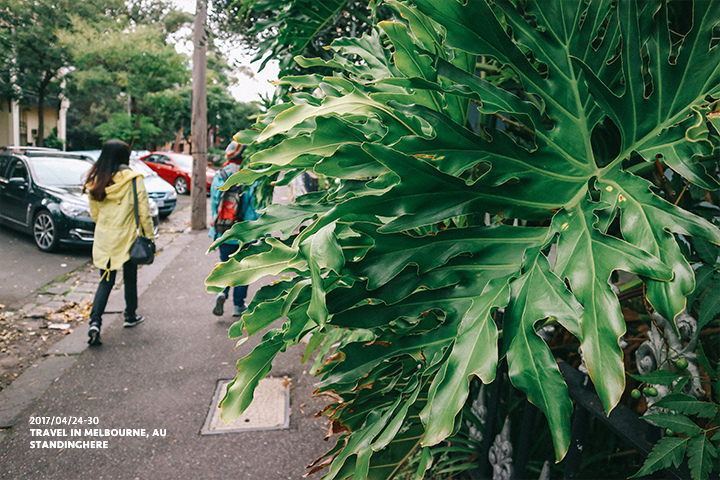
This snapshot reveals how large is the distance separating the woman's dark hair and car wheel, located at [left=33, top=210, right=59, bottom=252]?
13.5ft

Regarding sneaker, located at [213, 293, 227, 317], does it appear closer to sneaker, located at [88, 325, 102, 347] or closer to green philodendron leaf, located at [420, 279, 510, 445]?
sneaker, located at [88, 325, 102, 347]

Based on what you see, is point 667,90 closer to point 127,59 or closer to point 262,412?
point 262,412

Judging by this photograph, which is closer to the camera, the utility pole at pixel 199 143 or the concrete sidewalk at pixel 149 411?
the concrete sidewalk at pixel 149 411

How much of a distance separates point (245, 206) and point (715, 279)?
14.8ft

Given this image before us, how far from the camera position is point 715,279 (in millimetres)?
1272

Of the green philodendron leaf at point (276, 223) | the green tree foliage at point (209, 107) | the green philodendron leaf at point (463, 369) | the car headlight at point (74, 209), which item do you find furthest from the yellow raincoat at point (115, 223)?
the green tree foliage at point (209, 107)

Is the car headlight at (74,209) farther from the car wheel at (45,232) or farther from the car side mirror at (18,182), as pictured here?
the car side mirror at (18,182)

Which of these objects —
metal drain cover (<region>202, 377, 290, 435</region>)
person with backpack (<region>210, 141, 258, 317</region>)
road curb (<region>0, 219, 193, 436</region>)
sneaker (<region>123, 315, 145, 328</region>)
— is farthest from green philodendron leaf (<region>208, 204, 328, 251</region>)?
sneaker (<region>123, 315, 145, 328</region>)

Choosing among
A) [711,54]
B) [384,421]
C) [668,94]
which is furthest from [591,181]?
[384,421]

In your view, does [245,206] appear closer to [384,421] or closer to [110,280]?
[110,280]

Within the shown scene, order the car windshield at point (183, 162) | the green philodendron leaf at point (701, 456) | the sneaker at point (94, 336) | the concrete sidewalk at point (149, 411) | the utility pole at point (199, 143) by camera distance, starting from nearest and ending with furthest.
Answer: the green philodendron leaf at point (701, 456) < the concrete sidewalk at point (149, 411) < the sneaker at point (94, 336) < the utility pole at point (199, 143) < the car windshield at point (183, 162)

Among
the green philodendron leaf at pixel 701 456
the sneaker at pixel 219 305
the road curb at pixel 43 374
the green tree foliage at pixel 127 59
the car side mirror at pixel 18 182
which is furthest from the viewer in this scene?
the green tree foliage at pixel 127 59

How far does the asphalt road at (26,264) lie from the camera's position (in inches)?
246

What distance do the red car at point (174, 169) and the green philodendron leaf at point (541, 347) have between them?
16862 millimetres
